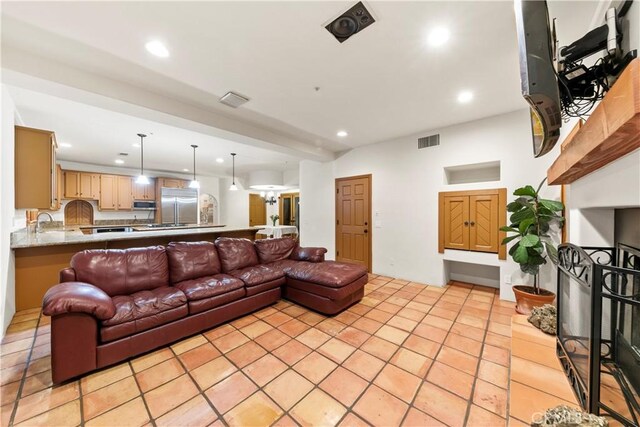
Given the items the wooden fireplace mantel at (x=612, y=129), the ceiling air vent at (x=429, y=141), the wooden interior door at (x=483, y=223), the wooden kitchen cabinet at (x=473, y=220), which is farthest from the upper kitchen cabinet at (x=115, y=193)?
the wooden fireplace mantel at (x=612, y=129)

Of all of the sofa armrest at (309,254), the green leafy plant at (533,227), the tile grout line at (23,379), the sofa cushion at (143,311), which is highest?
the green leafy plant at (533,227)

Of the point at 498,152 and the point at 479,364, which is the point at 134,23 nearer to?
the point at 479,364

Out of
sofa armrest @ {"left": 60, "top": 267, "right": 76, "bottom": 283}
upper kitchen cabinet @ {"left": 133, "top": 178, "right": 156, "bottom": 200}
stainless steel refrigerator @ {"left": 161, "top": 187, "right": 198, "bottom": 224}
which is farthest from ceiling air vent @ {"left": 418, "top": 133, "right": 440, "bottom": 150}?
upper kitchen cabinet @ {"left": 133, "top": 178, "right": 156, "bottom": 200}

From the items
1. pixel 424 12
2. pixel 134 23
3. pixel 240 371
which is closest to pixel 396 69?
pixel 424 12

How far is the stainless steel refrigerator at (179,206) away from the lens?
7102 millimetres

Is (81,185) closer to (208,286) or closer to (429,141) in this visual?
(208,286)

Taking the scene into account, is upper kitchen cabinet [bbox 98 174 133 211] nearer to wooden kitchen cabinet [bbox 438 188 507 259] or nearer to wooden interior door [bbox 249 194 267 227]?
wooden interior door [bbox 249 194 267 227]

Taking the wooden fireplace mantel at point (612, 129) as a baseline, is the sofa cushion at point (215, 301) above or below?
below

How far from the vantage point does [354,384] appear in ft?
5.70

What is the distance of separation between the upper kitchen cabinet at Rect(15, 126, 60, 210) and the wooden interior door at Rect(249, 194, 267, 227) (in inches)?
249

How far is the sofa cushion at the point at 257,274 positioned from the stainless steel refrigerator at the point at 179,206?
525 cm

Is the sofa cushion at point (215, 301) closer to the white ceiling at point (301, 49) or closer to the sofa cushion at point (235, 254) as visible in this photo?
the sofa cushion at point (235, 254)

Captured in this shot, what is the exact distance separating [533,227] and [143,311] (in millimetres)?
4216

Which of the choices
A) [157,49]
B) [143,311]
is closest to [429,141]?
[157,49]
